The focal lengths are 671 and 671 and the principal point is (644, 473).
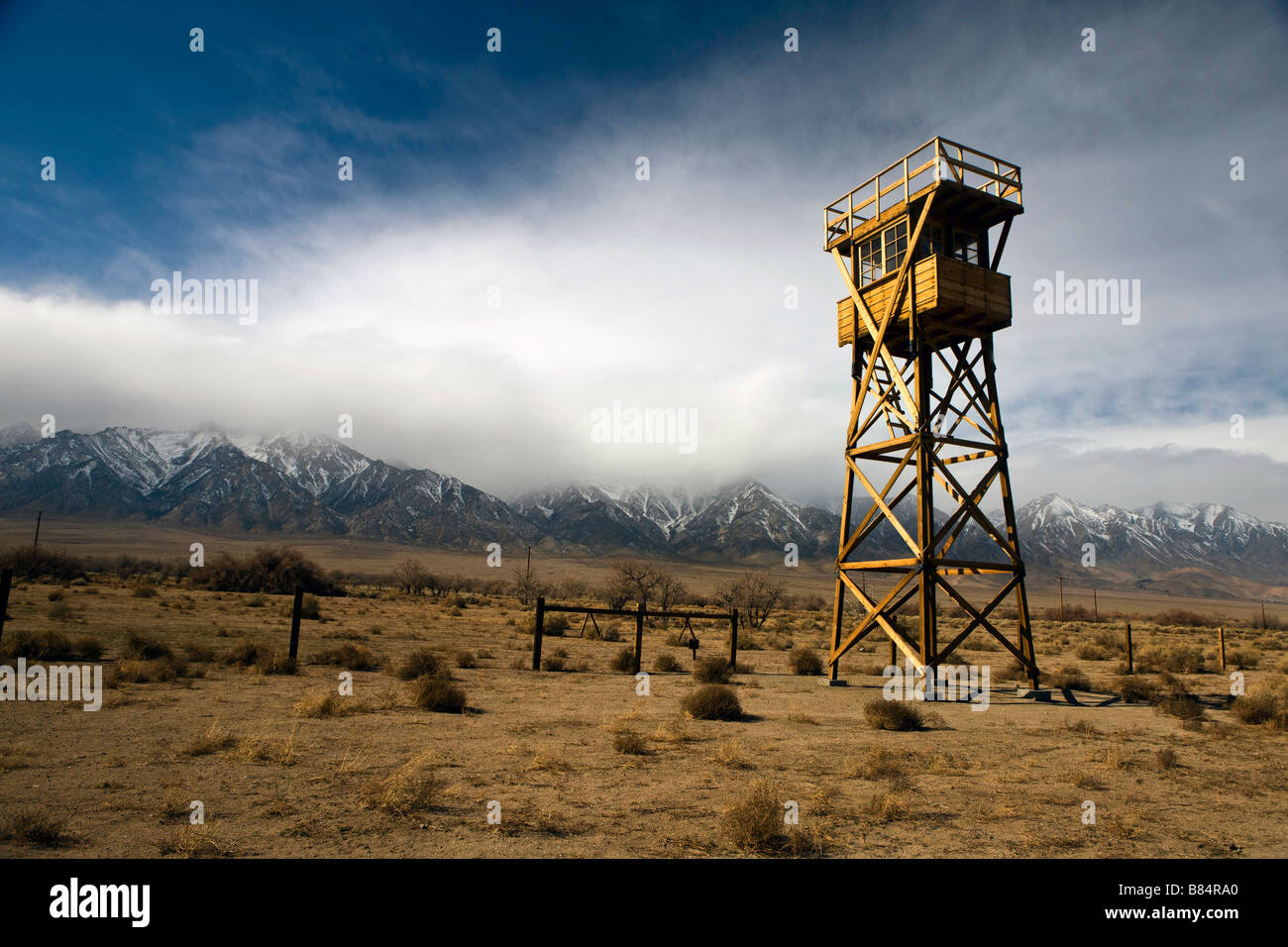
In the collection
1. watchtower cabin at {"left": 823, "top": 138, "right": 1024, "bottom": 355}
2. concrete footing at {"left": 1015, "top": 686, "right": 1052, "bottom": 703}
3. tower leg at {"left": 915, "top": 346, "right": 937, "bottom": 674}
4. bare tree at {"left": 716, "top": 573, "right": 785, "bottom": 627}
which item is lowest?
bare tree at {"left": 716, "top": 573, "right": 785, "bottom": 627}

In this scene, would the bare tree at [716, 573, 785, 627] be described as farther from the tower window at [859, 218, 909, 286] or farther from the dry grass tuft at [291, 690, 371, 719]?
the dry grass tuft at [291, 690, 371, 719]

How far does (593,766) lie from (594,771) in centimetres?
26

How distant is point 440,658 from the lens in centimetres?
2038

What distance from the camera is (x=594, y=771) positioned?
28.5 feet

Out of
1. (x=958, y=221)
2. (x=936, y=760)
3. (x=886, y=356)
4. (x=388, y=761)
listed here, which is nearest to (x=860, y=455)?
(x=886, y=356)

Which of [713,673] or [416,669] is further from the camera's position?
[713,673]

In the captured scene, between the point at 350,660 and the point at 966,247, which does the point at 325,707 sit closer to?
the point at 350,660

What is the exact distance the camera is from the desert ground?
6.12m

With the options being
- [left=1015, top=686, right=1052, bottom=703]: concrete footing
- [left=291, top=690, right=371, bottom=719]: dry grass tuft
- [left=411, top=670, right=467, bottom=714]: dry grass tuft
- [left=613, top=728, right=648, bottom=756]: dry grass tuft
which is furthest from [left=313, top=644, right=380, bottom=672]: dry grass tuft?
[left=1015, top=686, right=1052, bottom=703]: concrete footing

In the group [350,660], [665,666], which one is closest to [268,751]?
[350,660]

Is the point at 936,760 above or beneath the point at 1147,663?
above

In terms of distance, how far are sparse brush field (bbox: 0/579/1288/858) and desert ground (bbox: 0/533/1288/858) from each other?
41 millimetres
